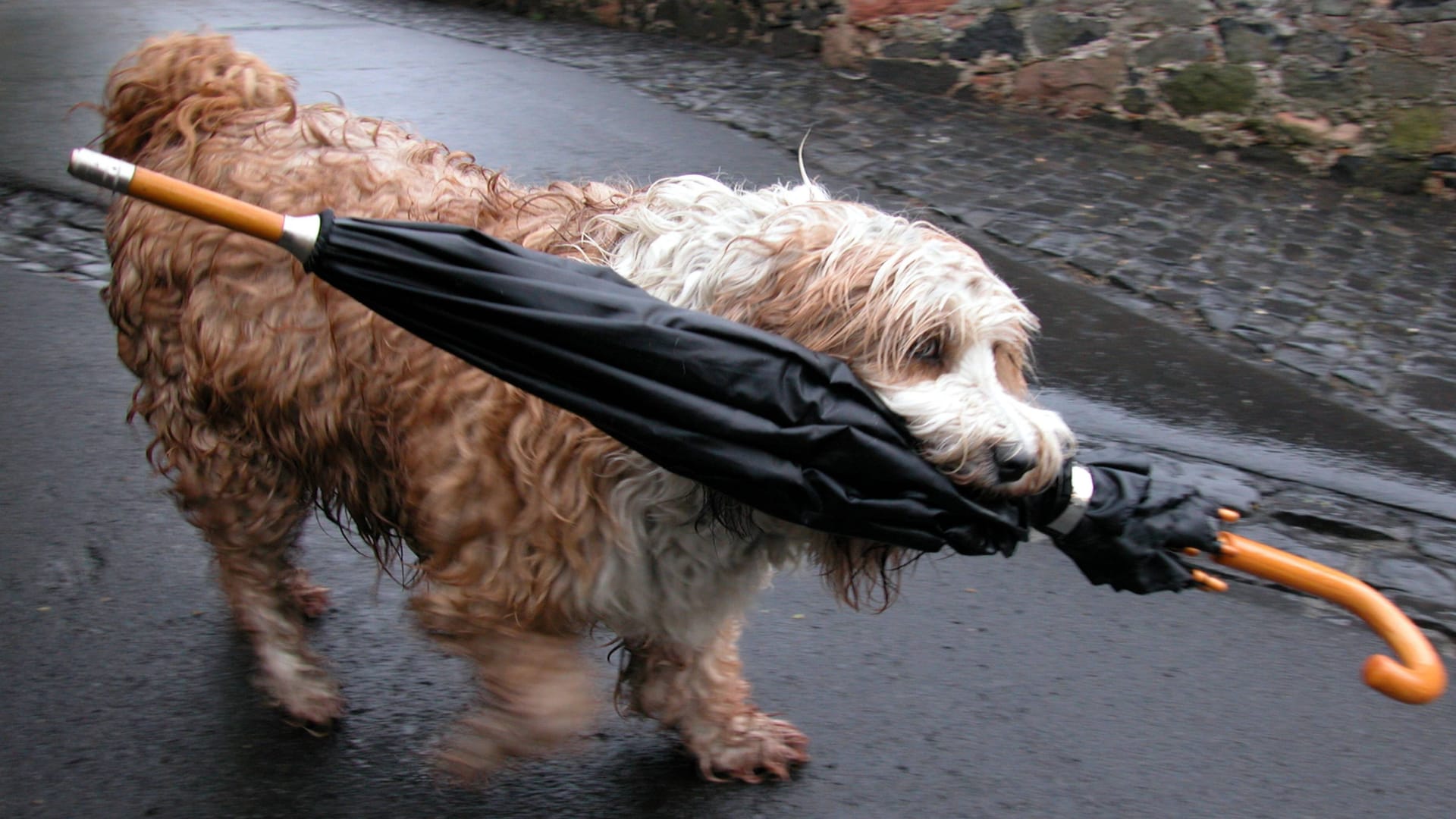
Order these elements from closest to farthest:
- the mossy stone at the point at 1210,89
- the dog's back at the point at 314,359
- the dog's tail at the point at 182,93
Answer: the dog's back at the point at 314,359
the dog's tail at the point at 182,93
the mossy stone at the point at 1210,89

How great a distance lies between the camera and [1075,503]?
2578mm

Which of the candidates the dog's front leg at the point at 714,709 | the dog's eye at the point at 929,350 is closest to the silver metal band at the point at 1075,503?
the dog's eye at the point at 929,350

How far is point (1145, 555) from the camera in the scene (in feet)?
8.61

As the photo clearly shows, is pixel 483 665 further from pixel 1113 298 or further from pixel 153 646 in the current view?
pixel 1113 298

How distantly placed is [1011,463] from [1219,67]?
689cm

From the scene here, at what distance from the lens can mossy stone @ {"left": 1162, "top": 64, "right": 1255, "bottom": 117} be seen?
27.3 ft

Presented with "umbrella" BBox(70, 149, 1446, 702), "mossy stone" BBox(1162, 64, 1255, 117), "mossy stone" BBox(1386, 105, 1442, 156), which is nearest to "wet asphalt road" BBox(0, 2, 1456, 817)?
"umbrella" BBox(70, 149, 1446, 702)

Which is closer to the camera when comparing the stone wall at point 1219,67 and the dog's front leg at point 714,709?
the dog's front leg at point 714,709

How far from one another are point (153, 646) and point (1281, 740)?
3.10 meters

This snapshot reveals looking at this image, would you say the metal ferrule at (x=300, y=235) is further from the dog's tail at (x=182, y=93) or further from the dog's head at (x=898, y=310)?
the dog's tail at (x=182, y=93)

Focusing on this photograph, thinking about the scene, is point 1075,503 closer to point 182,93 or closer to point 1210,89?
point 182,93

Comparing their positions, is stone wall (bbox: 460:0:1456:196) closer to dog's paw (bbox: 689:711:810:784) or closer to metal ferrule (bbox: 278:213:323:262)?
dog's paw (bbox: 689:711:810:784)

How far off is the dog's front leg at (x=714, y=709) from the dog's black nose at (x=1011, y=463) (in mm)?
1167

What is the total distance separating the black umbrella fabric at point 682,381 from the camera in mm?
2365
